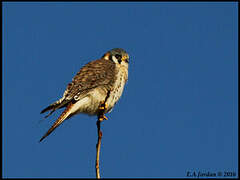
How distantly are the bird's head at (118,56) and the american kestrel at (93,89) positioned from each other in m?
0.13

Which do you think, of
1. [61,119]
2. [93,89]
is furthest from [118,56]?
[61,119]

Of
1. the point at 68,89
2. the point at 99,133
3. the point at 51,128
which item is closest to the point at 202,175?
the point at 99,133

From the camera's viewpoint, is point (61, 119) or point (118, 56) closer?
point (61, 119)

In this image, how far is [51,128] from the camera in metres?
3.26

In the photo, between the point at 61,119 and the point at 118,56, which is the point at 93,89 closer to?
the point at 61,119

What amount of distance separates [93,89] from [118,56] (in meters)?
0.83

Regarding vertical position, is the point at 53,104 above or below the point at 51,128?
above

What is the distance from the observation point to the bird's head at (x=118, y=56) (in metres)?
4.63

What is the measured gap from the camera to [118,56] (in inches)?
184

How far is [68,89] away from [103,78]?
1.40ft

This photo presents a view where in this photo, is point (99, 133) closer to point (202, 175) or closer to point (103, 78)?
point (202, 175)

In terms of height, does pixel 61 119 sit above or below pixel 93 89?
below

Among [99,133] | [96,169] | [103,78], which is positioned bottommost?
[96,169]

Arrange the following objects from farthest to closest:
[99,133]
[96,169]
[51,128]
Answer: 1. [51,128]
2. [99,133]
3. [96,169]
